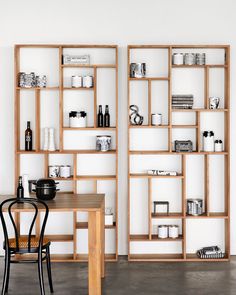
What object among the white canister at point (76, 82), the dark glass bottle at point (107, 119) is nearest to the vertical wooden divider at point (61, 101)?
the white canister at point (76, 82)

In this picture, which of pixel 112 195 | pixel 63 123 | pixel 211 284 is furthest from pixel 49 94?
pixel 211 284

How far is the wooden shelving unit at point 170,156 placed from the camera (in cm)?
596

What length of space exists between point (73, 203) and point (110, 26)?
7.89 ft

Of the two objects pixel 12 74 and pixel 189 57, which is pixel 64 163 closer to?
pixel 12 74

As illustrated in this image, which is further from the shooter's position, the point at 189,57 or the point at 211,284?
the point at 189,57

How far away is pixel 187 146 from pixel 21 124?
1.94 meters

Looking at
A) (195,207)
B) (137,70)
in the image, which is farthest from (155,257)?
(137,70)

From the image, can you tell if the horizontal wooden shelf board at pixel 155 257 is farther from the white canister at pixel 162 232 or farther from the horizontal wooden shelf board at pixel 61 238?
the horizontal wooden shelf board at pixel 61 238

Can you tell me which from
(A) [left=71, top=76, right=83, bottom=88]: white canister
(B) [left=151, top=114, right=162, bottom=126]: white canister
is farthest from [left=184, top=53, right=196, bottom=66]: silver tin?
(A) [left=71, top=76, right=83, bottom=88]: white canister

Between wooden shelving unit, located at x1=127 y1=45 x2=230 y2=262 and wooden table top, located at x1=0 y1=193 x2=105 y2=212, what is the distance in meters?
0.98

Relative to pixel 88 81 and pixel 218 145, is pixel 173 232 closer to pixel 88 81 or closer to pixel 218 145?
pixel 218 145

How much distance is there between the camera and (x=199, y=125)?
603 centimetres

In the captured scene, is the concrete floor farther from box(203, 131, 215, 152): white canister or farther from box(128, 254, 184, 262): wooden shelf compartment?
box(203, 131, 215, 152): white canister

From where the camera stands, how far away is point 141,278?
5.23 metres
